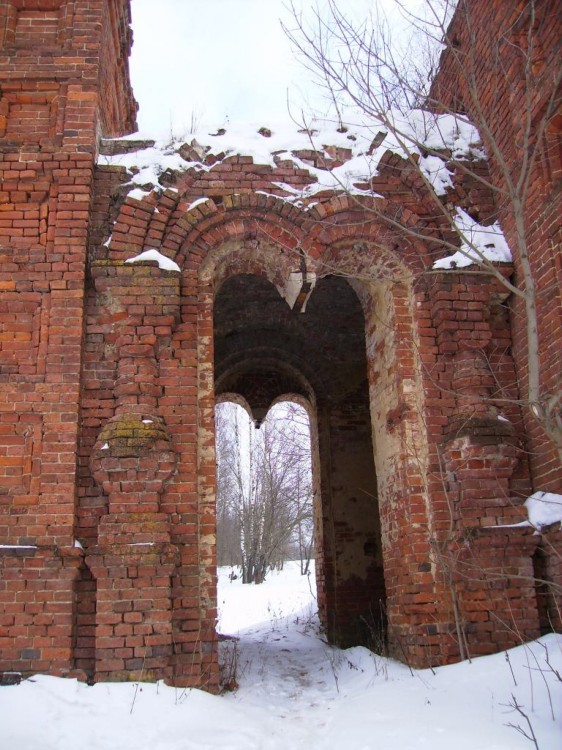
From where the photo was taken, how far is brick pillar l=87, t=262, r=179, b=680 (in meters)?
4.99

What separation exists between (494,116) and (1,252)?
4.81 meters

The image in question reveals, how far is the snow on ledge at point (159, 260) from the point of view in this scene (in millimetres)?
5973

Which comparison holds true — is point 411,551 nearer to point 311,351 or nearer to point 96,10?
point 311,351

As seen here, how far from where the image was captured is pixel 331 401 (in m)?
9.95

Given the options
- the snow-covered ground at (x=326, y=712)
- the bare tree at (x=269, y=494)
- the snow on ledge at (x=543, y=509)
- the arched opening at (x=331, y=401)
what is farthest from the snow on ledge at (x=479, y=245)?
the bare tree at (x=269, y=494)

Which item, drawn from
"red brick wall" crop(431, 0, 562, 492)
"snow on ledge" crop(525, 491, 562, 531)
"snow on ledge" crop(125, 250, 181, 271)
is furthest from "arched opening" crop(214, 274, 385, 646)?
"snow on ledge" crop(525, 491, 562, 531)

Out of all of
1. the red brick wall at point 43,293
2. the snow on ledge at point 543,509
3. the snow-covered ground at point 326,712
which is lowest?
the snow-covered ground at point 326,712

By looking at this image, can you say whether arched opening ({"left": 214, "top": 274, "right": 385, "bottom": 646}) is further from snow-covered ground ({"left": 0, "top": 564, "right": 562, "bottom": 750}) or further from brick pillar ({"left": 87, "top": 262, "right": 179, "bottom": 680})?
snow-covered ground ({"left": 0, "top": 564, "right": 562, "bottom": 750})

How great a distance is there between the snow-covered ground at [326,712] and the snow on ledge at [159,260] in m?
3.35

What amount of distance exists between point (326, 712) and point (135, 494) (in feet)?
7.28

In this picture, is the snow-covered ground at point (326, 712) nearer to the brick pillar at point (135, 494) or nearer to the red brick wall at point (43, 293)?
the brick pillar at point (135, 494)

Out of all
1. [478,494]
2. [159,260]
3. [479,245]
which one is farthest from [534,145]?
[159,260]

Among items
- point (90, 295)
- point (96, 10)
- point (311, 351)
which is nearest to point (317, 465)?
point (311, 351)

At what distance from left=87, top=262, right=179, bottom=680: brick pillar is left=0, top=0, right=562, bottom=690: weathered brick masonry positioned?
2cm
